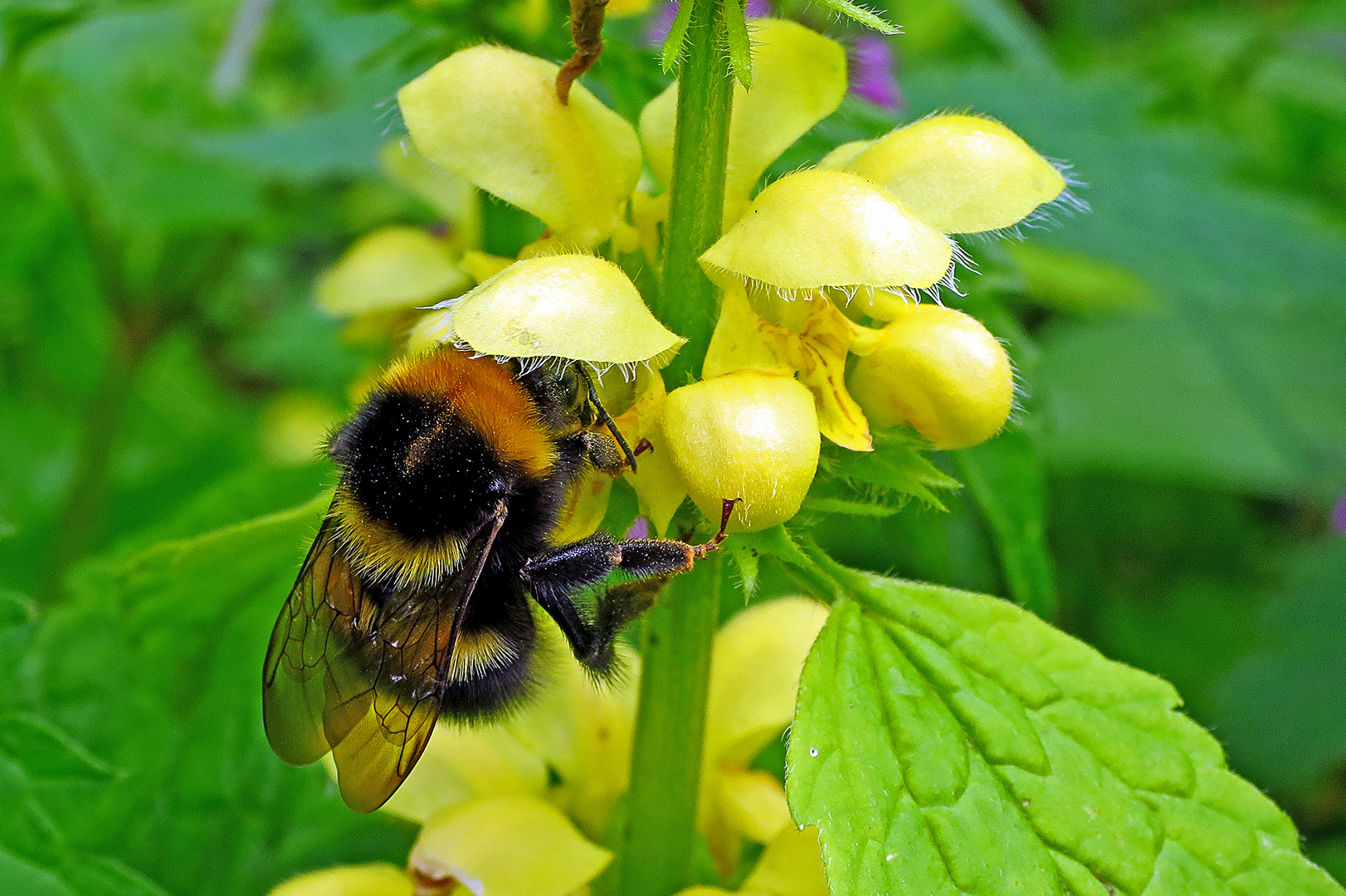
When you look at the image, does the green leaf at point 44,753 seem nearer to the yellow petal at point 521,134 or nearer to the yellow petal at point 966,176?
the yellow petal at point 521,134

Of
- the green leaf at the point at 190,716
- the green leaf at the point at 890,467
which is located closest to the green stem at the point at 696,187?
Answer: the green leaf at the point at 890,467

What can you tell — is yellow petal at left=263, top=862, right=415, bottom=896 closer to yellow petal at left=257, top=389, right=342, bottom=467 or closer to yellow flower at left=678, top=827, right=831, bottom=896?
yellow flower at left=678, top=827, right=831, bottom=896

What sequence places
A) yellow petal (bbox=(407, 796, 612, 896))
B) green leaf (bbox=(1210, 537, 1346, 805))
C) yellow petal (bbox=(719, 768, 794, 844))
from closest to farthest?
1. yellow petal (bbox=(407, 796, 612, 896))
2. yellow petal (bbox=(719, 768, 794, 844))
3. green leaf (bbox=(1210, 537, 1346, 805))

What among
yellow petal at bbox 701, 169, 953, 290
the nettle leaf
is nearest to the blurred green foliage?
the nettle leaf

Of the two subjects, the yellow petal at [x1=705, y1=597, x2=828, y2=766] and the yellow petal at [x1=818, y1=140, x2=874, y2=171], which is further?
the yellow petal at [x1=705, y1=597, x2=828, y2=766]

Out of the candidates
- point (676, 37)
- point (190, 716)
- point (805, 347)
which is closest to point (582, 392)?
point (805, 347)

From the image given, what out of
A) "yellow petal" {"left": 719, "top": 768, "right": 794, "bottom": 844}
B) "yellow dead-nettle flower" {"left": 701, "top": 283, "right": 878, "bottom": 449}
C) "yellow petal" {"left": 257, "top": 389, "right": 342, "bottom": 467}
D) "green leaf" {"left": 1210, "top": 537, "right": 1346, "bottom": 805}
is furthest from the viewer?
"yellow petal" {"left": 257, "top": 389, "right": 342, "bottom": 467}

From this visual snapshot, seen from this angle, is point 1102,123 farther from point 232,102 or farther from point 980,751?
point 232,102
